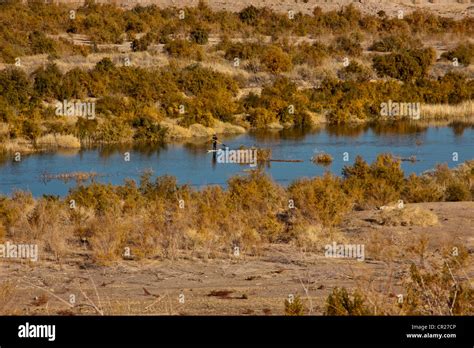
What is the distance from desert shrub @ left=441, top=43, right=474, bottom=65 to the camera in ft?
143

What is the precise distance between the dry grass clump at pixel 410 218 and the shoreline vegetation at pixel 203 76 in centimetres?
1457

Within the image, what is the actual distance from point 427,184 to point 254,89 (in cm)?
1720

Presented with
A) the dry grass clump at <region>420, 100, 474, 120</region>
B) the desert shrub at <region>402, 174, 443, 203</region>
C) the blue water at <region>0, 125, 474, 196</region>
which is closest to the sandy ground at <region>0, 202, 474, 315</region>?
the desert shrub at <region>402, 174, 443, 203</region>

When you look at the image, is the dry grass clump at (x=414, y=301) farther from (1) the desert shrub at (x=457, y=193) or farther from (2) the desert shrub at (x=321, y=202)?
(1) the desert shrub at (x=457, y=193)

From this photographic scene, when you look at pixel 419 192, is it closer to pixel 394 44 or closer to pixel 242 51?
pixel 242 51

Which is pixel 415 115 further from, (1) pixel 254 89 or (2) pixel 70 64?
(2) pixel 70 64

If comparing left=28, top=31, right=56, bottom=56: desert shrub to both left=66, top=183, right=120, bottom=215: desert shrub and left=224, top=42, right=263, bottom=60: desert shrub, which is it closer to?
left=224, top=42, right=263, bottom=60: desert shrub

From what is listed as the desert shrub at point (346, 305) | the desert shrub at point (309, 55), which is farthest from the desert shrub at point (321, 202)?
the desert shrub at point (309, 55)

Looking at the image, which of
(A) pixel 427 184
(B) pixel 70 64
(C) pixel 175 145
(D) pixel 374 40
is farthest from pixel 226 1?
(A) pixel 427 184

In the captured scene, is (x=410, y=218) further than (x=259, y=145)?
No

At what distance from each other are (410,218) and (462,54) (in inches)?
1203

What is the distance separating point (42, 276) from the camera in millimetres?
11836

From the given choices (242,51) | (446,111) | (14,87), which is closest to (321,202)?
(14,87)

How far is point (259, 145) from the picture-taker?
2716 cm
